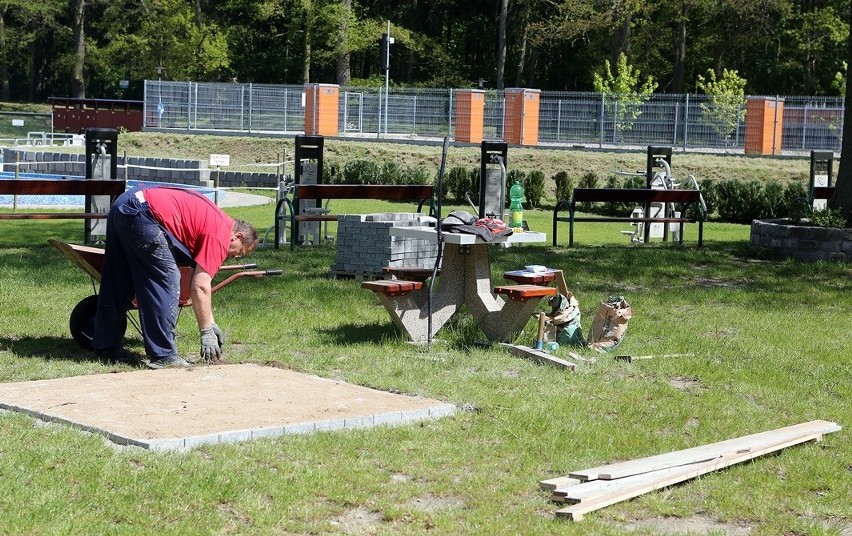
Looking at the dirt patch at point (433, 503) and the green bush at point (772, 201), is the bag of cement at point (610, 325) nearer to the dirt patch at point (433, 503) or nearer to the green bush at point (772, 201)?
the dirt patch at point (433, 503)

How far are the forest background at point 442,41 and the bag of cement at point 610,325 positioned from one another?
127 ft

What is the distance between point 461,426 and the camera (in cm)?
685

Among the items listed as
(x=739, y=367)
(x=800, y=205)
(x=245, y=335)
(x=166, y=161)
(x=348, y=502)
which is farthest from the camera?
(x=166, y=161)

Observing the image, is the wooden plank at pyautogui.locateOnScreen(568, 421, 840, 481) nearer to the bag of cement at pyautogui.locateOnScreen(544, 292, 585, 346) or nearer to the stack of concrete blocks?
the bag of cement at pyautogui.locateOnScreen(544, 292, 585, 346)

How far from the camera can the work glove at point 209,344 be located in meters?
8.25

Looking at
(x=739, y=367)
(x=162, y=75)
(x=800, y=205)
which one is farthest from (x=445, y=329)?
(x=162, y=75)

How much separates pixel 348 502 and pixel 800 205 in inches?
504

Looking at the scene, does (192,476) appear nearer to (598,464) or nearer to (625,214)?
(598,464)

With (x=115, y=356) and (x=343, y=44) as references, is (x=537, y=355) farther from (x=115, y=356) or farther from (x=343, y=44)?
(x=343, y=44)

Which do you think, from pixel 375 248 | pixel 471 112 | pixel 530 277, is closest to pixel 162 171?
pixel 471 112

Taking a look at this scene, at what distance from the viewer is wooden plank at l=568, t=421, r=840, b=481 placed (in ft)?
18.5

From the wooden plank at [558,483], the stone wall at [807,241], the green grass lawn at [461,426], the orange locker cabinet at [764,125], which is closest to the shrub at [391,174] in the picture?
the orange locker cabinet at [764,125]

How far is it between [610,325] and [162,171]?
25.3 metres

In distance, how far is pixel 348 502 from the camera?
5387 millimetres
